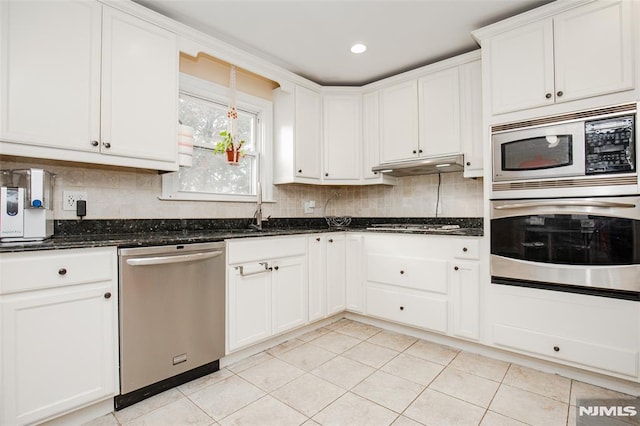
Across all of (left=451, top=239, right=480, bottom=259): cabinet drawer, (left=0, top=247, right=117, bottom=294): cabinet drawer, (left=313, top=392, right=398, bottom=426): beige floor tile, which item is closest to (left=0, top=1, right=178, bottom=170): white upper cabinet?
(left=0, top=247, right=117, bottom=294): cabinet drawer

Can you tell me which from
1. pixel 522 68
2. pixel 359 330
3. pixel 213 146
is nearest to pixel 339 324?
pixel 359 330

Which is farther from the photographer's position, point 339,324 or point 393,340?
point 339,324

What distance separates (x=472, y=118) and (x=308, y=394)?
2.45 m

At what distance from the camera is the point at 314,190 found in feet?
12.3

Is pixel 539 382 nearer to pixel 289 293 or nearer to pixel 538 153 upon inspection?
pixel 538 153

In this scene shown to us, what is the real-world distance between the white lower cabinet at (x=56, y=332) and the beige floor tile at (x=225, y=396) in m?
0.47

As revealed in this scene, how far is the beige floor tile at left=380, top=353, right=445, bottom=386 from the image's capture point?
204 centimetres

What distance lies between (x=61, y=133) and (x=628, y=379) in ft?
11.5

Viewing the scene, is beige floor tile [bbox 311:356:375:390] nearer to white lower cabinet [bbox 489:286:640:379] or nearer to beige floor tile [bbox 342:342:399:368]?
beige floor tile [bbox 342:342:399:368]

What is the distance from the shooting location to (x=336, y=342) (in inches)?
104

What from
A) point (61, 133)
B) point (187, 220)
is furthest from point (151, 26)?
point (187, 220)

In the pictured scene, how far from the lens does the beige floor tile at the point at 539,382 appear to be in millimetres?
1861

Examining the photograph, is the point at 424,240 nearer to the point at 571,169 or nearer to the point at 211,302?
the point at 571,169

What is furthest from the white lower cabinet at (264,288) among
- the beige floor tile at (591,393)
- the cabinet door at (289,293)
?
the beige floor tile at (591,393)
